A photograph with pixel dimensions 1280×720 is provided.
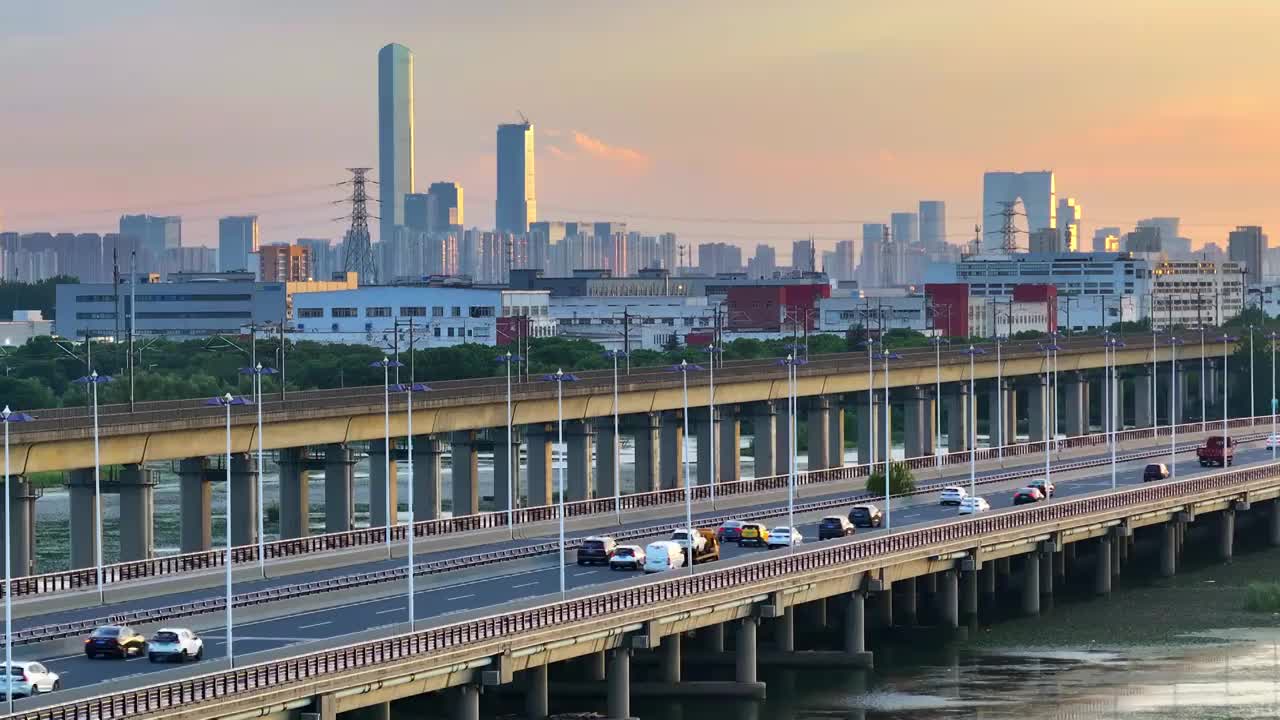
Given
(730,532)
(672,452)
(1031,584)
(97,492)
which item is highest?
(97,492)

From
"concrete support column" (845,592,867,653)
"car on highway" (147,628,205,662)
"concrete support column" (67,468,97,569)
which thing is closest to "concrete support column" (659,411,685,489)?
"concrete support column" (67,468,97,569)

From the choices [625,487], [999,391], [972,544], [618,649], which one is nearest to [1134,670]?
[972,544]

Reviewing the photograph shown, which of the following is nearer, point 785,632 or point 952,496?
point 785,632

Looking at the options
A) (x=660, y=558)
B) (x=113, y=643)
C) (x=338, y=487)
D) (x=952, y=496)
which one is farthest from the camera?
(x=338, y=487)

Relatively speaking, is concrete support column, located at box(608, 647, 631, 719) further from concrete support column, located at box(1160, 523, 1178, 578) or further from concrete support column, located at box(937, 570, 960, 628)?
concrete support column, located at box(1160, 523, 1178, 578)

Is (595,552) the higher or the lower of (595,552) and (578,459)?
the lower

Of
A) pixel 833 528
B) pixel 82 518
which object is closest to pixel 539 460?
pixel 833 528

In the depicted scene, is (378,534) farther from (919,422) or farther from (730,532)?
(919,422)

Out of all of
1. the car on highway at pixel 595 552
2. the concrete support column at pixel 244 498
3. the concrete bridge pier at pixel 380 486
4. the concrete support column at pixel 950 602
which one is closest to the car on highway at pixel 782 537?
the concrete support column at pixel 950 602
